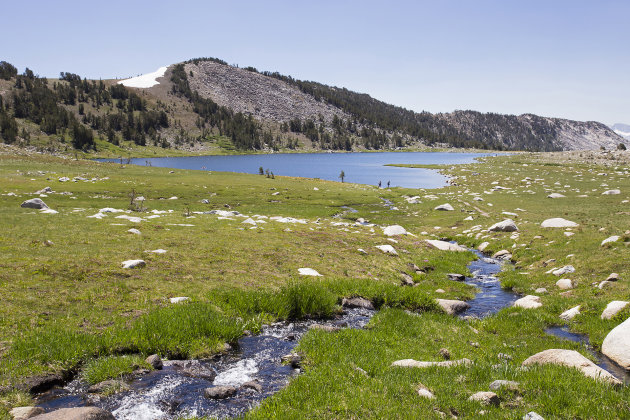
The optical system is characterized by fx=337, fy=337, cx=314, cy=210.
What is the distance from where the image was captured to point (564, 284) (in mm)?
18375

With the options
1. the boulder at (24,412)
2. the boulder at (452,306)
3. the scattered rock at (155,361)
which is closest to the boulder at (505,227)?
the boulder at (452,306)

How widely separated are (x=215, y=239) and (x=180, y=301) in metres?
10.4

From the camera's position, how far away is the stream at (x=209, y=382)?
26.7ft

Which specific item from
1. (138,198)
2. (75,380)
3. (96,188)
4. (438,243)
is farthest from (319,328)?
(96,188)

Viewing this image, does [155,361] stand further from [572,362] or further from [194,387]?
[572,362]

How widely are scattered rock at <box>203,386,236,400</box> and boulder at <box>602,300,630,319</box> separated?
46.5 feet

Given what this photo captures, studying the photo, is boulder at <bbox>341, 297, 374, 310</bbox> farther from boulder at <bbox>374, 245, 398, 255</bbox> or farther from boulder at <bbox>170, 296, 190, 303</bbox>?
boulder at <bbox>374, 245, 398, 255</bbox>

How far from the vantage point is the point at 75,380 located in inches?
356

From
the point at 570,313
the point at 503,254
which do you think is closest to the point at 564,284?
the point at 570,313

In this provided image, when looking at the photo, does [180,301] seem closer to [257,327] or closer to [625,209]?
[257,327]

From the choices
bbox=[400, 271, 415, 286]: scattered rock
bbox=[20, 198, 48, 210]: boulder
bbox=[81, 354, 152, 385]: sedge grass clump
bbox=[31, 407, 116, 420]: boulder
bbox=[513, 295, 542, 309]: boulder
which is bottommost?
bbox=[400, 271, 415, 286]: scattered rock

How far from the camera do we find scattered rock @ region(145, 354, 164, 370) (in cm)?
986

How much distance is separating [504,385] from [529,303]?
9918 millimetres

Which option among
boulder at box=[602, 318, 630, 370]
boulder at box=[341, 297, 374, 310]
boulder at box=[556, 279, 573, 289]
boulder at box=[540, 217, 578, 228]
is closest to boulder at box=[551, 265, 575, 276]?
boulder at box=[556, 279, 573, 289]
